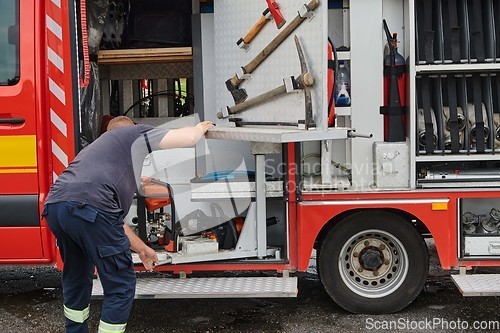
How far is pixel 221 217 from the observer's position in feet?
16.2

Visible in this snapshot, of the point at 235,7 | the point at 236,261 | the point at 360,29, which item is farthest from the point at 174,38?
the point at 236,261

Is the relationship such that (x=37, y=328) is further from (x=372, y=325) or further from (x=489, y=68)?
(x=489, y=68)

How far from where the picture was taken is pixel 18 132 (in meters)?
4.61

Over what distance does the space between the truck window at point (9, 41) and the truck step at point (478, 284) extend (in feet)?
10.8

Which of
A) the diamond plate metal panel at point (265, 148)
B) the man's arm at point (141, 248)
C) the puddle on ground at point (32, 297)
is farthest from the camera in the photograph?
the puddle on ground at point (32, 297)

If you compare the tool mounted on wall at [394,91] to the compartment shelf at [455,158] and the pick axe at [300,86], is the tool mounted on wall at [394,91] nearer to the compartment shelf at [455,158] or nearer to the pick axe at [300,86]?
the compartment shelf at [455,158]

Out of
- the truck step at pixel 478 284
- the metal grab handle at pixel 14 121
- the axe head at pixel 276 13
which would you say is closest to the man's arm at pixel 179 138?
the axe head at pixel 276 13

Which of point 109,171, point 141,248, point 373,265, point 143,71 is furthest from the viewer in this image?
point 143,71

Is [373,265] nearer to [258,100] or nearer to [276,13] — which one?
[258,100]

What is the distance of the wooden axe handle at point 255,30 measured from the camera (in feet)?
15.2

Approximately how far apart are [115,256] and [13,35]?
194 cm

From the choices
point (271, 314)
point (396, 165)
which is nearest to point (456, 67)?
point (396, 165)

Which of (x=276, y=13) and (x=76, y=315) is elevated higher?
(x=276, y=13)

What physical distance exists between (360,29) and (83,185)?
227 centimetres
